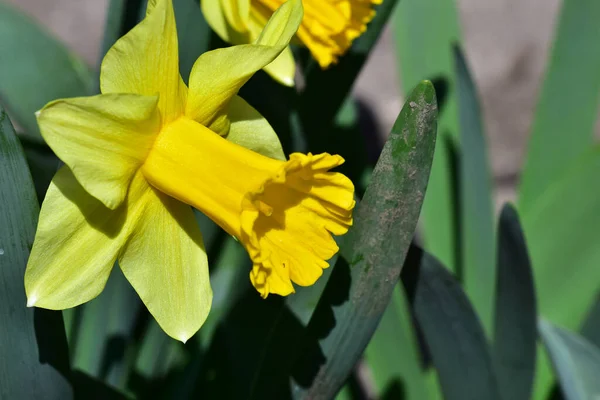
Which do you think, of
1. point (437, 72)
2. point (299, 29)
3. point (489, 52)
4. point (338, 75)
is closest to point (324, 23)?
point (299, 29)

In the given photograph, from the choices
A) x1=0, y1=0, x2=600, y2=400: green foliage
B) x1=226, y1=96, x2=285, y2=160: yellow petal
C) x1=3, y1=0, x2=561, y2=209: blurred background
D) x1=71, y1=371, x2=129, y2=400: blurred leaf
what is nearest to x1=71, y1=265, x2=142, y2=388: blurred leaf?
x1=0, y1=0, x2=600, y2=400: green foliage

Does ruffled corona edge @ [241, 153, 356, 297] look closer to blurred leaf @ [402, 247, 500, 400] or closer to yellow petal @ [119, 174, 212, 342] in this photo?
yellow petal @ [119, 174, 212, 342]

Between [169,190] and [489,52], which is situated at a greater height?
[169,190]

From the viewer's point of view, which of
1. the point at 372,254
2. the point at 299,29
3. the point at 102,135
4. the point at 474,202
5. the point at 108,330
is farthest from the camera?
the point at 474,202

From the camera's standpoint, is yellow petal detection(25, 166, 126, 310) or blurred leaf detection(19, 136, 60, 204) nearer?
yellow petal detection(25, 166, 126, 310)

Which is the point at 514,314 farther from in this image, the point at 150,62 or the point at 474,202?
the point at 150,62
